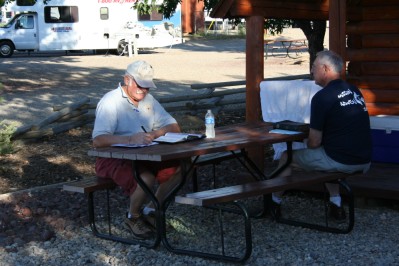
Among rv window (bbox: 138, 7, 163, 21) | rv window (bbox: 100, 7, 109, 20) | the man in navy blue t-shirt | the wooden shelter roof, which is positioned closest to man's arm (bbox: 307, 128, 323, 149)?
the man in navy blue t-shirt

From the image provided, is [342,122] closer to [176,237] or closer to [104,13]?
[176,237]

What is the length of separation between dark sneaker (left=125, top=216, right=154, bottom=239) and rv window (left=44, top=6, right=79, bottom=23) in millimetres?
24337

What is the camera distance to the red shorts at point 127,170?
5.82 metres

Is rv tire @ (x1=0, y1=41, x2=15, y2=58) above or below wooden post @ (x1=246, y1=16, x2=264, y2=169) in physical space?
below

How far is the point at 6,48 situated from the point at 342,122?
2559 centimetres

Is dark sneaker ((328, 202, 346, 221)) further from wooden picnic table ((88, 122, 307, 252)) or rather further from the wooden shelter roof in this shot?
the wooden shelter roof

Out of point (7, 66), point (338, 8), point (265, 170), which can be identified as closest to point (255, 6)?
point (338, 8)

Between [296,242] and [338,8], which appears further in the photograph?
[338,8]

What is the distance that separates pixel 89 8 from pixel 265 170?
22.6 metres

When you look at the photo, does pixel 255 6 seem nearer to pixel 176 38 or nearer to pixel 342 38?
pixel 342 38

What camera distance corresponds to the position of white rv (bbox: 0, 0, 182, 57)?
29375mm

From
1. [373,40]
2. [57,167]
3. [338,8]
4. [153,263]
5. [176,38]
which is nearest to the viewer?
[153,263]

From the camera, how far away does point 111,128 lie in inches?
232

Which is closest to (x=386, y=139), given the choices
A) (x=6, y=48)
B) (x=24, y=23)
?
(x=24, y=23)
